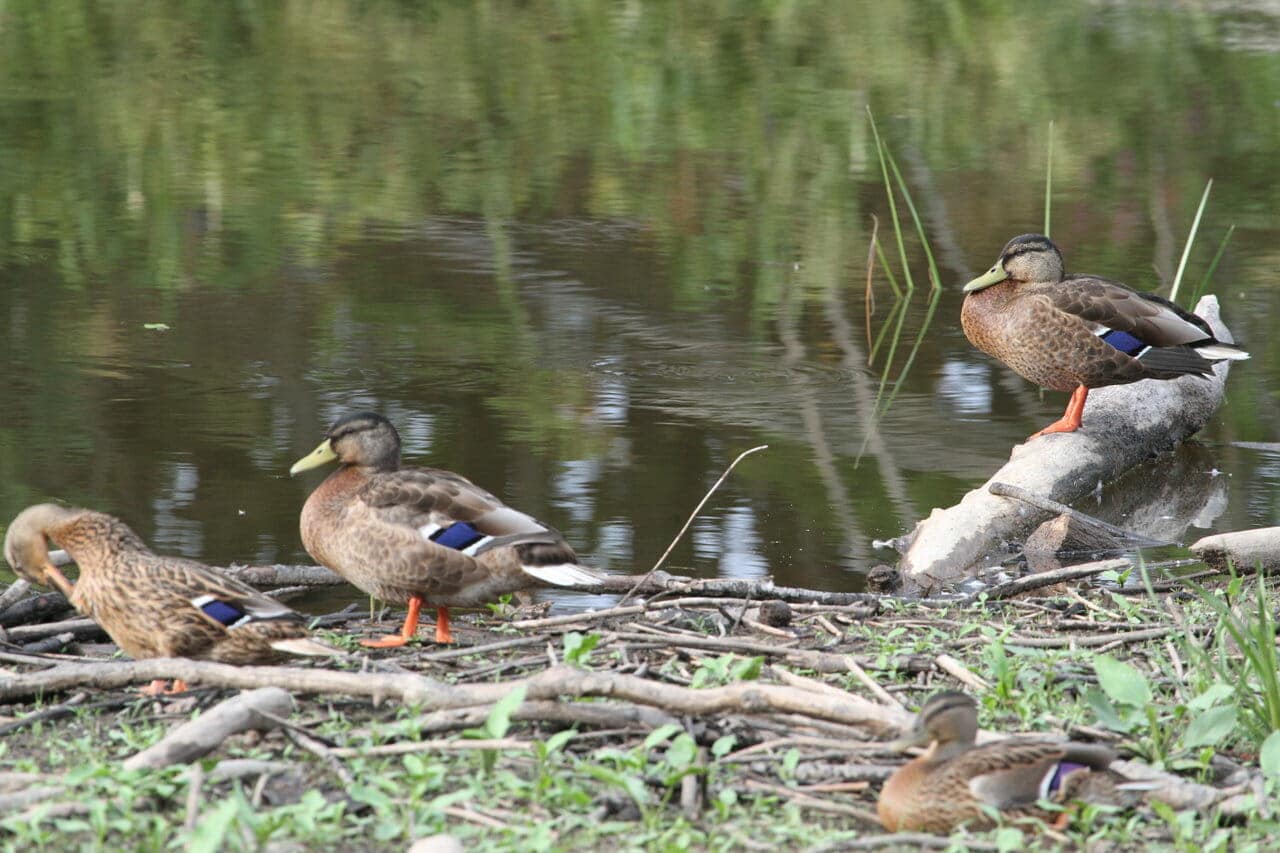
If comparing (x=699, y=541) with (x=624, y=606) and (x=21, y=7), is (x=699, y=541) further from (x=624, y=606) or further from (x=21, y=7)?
(x=21, y=7)

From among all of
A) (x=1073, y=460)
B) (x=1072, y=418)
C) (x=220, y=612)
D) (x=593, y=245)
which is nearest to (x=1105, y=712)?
(x=220, y=612)

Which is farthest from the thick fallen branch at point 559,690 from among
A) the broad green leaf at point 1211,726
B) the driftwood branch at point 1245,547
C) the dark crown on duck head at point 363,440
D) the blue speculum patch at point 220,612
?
the driftwood branch at point 1245,547

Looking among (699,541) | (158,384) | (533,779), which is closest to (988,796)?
(533,779)

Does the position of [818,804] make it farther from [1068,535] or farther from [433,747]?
[1068,535]

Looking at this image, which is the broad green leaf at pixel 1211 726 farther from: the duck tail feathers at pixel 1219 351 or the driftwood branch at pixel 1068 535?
the duck tail feathers at pixel 1219 351

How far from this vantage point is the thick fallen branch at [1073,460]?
6633 millimetres

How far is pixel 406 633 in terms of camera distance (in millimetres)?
5188

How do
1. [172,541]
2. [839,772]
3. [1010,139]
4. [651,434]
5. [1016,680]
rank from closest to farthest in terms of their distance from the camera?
[839,772] → [1016,680] → [172,541] → [651,434] → [1010,139]

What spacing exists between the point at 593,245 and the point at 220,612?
24.2ft

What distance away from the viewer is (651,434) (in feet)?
27.0

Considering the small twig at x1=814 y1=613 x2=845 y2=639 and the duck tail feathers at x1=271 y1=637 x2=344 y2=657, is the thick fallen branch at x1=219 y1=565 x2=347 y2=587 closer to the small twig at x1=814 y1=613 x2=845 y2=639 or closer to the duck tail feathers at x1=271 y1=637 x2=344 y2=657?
the duck tail feathers at x1=271 y1=637 x2=344 y2=657

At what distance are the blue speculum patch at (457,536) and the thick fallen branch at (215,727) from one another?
109 centimetres

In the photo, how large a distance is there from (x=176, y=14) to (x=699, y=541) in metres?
14.2

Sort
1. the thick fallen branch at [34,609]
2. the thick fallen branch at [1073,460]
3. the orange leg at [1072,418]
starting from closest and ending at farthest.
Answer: the thick fallen branch at [34,609] → the thick fallen branch at [1073,460] → the orange leg at [1072,418]
